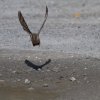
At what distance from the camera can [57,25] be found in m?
12.1

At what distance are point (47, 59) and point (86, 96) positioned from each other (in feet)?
5.46

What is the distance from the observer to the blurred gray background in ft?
33.9

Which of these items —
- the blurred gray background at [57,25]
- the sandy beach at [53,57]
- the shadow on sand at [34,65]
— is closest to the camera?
the sandy beach at [53,57]

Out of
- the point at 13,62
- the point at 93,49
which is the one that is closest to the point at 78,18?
the point at 93,49

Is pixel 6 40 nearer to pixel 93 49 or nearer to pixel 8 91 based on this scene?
pixel 93 49

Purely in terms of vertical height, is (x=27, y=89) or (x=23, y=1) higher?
(x=23, y=1)

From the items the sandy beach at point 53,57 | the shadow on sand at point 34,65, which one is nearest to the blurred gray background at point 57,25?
the sandy beach at point 53,57

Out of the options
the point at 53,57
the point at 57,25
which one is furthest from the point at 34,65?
the point at 57,25

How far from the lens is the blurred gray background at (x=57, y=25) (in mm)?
10320

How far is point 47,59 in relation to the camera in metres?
9.37

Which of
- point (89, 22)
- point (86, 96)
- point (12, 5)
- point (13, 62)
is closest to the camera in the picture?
point (86, 96)

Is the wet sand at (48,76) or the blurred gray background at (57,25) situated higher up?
the blurred gray background at (57,25)

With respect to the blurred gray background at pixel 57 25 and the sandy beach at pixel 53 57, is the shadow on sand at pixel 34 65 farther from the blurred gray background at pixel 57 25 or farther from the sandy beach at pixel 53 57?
the blurred gray background at pixel 57 25

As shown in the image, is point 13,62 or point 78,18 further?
point 78,18
